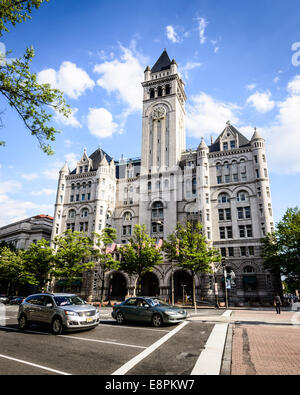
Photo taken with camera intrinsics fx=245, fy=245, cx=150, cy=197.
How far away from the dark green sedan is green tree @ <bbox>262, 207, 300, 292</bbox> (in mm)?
22516

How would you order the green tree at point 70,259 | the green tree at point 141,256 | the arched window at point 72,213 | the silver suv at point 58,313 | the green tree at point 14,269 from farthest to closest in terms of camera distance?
the arched window at point 72,213 < the green tree at point 14,269 < the green tree at point 70,259 < the green tree at point 141,256 < the silver suv at point 58,313

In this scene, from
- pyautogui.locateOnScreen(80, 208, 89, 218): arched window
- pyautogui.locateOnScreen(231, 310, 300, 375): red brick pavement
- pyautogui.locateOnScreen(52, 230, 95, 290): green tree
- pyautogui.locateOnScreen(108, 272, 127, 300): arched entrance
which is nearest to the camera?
pyautogui.locateOnScreen(231, 310, 300, 375): red brick pavement

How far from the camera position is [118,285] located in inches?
1806

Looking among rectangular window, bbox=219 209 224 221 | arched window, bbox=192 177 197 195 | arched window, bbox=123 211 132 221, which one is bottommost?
rectangular window, bbox=219 209 224 221

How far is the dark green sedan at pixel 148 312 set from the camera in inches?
519

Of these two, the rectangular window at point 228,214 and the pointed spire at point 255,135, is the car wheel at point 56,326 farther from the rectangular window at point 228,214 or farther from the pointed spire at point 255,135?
the pointed spire at point 255,135

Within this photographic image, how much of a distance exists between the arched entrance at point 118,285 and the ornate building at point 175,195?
176 millimetres

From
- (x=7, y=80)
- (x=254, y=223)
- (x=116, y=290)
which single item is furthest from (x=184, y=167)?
(x=7, y=80)

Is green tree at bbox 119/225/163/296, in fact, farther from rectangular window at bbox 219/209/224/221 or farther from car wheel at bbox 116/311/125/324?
car wheel at bbox 116/311/125/324

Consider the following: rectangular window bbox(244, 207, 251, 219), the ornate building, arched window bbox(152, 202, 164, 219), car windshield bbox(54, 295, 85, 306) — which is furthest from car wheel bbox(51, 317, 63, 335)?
rectangular window bbox(244, 207, 251, 219)

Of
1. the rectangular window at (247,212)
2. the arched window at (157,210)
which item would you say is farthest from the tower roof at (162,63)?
the rectangular window at (247,212)

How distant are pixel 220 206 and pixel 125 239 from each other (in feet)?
62.8

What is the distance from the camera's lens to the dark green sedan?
13.2m

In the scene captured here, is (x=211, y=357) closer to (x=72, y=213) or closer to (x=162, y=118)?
(x=72, y=213)
